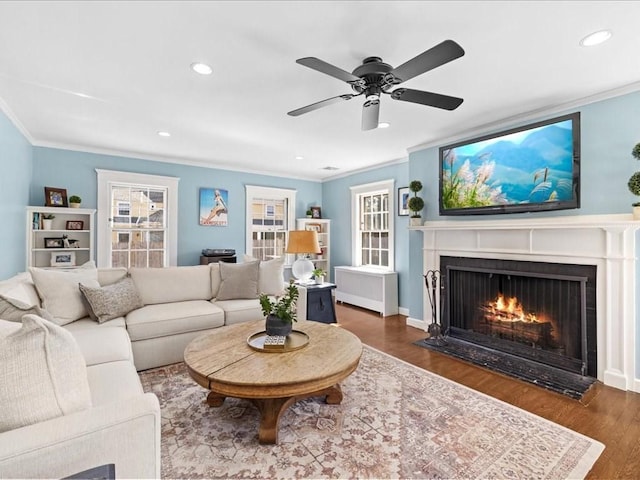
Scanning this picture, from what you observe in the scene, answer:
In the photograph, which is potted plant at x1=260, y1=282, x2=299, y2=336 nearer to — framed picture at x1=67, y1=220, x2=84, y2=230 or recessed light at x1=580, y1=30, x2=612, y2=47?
A: recessed light at x1=580, y1=30, x2=612, y2=47

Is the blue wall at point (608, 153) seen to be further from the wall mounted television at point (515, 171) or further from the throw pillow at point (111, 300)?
the throw pillow at point (111, 300)

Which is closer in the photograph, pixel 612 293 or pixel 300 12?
pixel 300 12

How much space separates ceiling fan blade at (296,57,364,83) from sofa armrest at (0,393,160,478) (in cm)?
174

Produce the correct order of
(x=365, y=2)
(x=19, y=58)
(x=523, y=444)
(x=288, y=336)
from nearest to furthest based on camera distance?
1. (x=365, y=2)
2. (x=523, y=444)
3. (x=19, y=58)
4. (x=288, y=336)

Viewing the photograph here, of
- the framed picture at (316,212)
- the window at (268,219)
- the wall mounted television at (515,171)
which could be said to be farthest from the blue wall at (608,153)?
the window at (268,219)

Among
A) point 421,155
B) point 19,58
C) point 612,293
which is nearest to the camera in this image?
point 19,58

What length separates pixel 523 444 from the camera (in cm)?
186

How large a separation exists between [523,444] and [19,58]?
4151 millimetres

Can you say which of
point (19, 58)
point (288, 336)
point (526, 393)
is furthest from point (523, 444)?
point (19, 58)

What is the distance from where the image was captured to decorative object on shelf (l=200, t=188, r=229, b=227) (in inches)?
208

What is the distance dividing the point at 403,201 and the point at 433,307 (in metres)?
1.81

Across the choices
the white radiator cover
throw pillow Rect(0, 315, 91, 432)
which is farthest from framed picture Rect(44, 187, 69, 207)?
the white radiator cover

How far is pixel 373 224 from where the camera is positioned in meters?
5.66

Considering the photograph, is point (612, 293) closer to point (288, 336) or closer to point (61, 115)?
point (288, 336)
